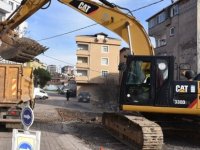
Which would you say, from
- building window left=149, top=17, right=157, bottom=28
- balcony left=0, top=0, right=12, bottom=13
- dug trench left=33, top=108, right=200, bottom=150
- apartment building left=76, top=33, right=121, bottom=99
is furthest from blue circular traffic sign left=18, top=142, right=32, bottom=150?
apartment building left=76, top=33, right=121, bottom=99

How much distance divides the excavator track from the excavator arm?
254 cm

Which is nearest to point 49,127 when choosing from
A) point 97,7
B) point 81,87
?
point 97,7

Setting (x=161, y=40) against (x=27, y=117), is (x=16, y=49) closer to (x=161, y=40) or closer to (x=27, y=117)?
(x=27, y=117)

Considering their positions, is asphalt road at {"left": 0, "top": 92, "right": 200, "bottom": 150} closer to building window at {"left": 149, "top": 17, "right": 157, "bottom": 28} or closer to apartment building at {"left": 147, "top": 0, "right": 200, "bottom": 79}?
apartment building at {"left": 147, "top": 0, "right": 200, "bottom": 79}

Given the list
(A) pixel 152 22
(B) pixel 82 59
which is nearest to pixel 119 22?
(A) pixel 152 22

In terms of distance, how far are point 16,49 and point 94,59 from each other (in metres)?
87.8

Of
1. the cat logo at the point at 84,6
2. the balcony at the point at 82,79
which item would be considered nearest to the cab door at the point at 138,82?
the cat logo at the point at 84,6

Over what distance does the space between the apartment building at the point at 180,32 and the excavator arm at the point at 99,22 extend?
2479cm

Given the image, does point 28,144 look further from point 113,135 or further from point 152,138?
point 113,135

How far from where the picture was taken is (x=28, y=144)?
31.0 feet

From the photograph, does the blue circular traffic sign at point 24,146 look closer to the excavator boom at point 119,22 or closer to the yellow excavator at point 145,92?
the yellow excavator at point 145,92

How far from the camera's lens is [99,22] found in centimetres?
1770

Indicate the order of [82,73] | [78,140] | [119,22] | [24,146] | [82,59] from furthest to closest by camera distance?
[82,59]
[82,73]
[119,22]
[78,140]
[24,146]

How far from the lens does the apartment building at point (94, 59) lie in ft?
339
